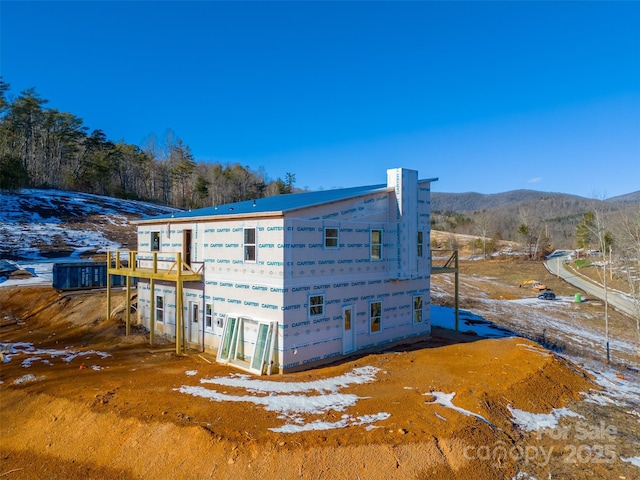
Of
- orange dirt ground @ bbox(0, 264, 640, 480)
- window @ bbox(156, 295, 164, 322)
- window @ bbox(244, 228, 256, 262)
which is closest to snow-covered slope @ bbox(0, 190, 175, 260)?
window @ bbox(156, 295, 164, 322)

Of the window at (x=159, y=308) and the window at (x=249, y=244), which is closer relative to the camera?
the window at (x=249, y=244)

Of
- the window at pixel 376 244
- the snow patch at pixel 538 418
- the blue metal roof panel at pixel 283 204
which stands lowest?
the snow patch at pixel 538 418

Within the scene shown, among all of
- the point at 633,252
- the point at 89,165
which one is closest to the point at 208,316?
the point at 633,252

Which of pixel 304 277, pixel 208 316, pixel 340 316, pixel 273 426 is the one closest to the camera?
pixel 273 426

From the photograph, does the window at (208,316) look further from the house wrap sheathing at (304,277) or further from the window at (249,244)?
the window at (249,244)

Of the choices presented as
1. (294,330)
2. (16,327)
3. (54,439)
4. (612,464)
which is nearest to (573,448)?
(612,464)

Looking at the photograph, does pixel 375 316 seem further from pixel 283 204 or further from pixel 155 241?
pixel 155 241

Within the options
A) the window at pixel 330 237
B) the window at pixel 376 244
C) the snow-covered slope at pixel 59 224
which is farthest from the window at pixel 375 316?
the snow-covered slope at pixel 59 224
